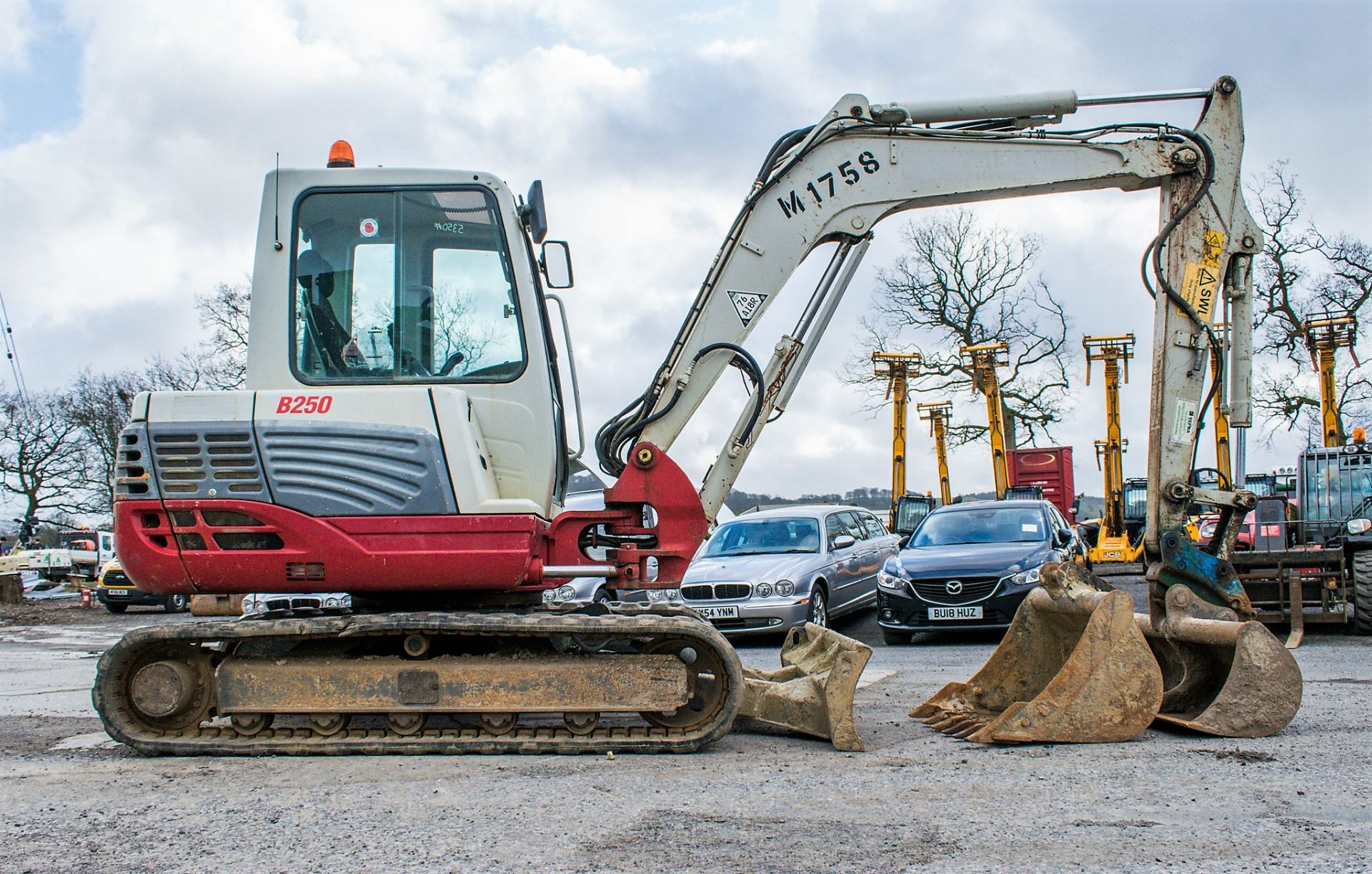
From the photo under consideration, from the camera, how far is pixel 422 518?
5.63 meters

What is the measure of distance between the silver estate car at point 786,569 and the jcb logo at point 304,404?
5.82 m

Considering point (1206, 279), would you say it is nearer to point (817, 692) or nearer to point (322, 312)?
point (817, 692)

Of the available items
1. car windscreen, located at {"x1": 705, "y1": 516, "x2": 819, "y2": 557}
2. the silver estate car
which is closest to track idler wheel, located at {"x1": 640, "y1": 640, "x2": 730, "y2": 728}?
the silver estate car

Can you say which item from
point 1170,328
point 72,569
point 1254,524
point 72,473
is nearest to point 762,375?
point 1170,328

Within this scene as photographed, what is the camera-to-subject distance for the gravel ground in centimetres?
390

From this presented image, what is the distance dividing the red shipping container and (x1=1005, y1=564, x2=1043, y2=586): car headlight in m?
19.9

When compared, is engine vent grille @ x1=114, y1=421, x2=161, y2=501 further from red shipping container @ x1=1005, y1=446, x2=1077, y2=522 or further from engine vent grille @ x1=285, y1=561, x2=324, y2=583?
red shipping container @ x1=1005, y1=446, x2=1077, y2=522

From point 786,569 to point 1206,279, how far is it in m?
6.35

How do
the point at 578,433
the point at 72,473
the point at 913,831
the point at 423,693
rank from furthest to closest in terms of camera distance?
the point at 72,473 → the point at 578,433 → the point at 423,693 → the point at 913,831

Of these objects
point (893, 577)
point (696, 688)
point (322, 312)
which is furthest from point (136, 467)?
point (893, 577)

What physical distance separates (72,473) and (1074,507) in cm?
3952

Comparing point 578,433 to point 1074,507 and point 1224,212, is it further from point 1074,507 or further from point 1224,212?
point 1074,507

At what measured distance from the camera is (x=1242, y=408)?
6.84 metres

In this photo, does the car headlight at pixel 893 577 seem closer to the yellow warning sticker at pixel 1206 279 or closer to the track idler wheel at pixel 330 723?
the yellow warning sticker at pixel 1206 279
